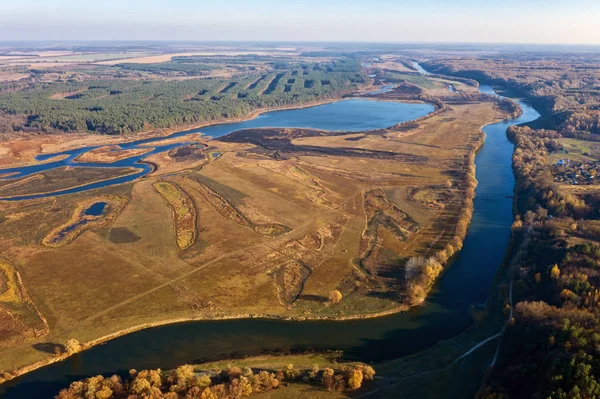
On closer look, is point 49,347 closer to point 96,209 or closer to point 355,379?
point 355,379

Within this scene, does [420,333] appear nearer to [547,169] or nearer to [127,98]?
[547,169]

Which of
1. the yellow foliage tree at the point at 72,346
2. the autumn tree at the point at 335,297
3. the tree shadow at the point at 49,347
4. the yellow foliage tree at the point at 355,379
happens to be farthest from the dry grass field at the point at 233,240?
the yellow foliage tree at the point at 355,379

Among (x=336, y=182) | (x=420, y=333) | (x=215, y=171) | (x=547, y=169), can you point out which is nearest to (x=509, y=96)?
(x=547, y=169)

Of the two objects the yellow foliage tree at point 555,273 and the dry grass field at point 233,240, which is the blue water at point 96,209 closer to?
the dry grass field at point 233,240

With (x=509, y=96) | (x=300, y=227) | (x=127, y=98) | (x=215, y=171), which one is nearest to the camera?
(x=300, y=227)

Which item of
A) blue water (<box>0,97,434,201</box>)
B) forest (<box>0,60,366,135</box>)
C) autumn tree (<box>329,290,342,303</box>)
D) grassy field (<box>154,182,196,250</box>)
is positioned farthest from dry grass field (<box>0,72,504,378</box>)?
forest (<box>0,60,366,135</box>)

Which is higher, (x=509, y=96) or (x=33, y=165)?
(x=509, y=96)
